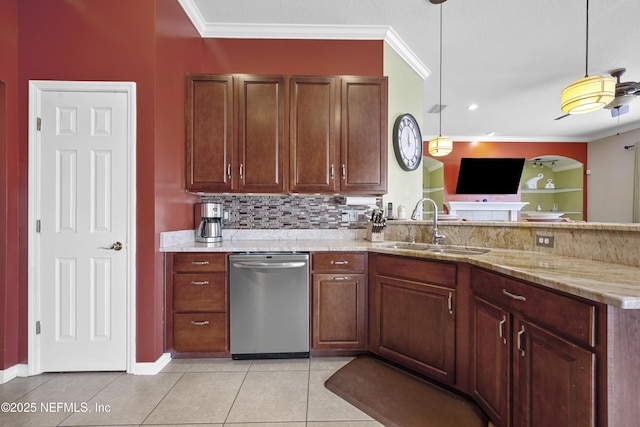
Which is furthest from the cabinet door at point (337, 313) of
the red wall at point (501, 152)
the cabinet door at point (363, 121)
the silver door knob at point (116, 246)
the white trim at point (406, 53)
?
the red wall at point (501, 152)

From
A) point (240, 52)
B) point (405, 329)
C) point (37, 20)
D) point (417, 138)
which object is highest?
point (240, 52)

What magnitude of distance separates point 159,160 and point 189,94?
0.77 m

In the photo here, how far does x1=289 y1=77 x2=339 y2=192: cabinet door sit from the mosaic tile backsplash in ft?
Result: 1.21

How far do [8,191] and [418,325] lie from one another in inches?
117

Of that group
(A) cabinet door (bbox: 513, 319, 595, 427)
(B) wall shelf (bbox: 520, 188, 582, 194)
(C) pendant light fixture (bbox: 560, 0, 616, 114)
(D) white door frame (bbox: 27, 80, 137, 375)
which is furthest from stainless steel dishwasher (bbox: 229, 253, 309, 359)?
(B) wall shelf (bbox: 520, 188, 582, 194)

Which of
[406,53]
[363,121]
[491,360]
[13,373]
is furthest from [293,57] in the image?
[13,373]

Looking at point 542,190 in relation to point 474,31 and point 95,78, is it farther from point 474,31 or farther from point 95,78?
point 95,78

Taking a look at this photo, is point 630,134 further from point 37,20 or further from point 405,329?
point 37,20

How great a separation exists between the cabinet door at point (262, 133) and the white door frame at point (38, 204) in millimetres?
825

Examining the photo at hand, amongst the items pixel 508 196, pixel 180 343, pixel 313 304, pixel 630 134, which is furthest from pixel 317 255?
pixel 630 134

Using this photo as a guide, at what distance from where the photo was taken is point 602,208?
677cm

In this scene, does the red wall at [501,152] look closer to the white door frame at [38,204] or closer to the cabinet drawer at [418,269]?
the cabinet drawer at [418,269]

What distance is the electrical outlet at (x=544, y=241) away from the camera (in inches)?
72.4

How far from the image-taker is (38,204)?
6.77ft
